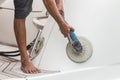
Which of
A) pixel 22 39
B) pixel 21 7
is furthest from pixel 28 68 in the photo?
pixel 21 7

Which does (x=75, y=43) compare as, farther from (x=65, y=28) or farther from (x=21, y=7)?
(x=21, y=7)

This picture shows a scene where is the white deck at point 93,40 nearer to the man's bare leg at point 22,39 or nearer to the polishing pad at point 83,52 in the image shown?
the polishing pad at point 83,52

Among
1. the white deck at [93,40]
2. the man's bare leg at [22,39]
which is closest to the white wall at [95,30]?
the white deck at [93,40]

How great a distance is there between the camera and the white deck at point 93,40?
768 millimetres

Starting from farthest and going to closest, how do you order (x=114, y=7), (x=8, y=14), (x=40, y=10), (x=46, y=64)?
(x=8, y=14) → (x=40, y=10) → (x=46, y=64) → (x=114, y=7)

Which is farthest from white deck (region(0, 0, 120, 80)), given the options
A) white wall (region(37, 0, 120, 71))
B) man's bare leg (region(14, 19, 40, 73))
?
man's bare leg (region(14, 19, 40, 73))

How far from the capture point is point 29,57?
1.20 meters

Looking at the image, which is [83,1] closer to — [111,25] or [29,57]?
[111,25]

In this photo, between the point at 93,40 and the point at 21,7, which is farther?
the point at 21,7

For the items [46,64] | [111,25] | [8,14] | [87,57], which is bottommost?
[8,14]

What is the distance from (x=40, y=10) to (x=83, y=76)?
98 cm

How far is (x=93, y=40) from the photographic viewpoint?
90 centimetres

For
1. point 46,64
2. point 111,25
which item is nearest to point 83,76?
point 111,25

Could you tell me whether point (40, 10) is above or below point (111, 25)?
below
